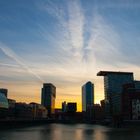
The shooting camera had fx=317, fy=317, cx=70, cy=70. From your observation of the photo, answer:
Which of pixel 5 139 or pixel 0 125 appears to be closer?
pixel 5 139

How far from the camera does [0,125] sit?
652 feet

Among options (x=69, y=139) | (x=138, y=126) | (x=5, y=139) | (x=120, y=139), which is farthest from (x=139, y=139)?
(x=138, y=126)

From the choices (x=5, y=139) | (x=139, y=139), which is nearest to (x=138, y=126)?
(x=139, y=139)

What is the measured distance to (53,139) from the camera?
99.9 meters

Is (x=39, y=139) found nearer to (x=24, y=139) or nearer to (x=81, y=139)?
(x=24, y=139)

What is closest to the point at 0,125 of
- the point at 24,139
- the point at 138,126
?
the point at 138,126

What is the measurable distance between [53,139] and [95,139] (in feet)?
43.6

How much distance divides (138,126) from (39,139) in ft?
368

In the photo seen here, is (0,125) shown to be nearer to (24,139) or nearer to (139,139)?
(24,139)

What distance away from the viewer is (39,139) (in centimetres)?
9906

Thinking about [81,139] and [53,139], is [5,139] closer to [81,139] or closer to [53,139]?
[53,139]

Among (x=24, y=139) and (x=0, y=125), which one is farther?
(x=0, y=125)

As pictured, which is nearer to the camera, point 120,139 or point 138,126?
point 120,139

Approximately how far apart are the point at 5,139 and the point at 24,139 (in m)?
5.86
